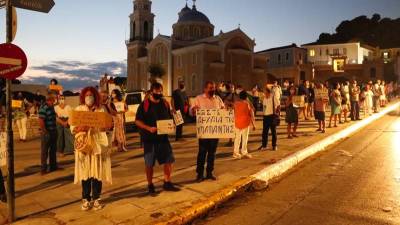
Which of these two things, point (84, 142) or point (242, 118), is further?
point (242, 118)

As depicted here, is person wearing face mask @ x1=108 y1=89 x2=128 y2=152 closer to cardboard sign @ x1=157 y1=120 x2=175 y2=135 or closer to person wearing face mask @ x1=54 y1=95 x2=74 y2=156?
person wearing face mask @ x1=54 y1=95 x2=74 y2=156

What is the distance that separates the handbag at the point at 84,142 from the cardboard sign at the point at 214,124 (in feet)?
8.12

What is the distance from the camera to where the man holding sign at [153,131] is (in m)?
6.88

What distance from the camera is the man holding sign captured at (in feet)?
22.6

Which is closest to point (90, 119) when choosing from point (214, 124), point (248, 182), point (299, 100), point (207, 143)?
point (207, 143)

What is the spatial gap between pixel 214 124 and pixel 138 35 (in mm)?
72869

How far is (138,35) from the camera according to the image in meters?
78.3

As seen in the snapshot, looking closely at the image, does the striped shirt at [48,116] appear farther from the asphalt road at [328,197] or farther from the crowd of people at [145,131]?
the asphalt road at [328,197]

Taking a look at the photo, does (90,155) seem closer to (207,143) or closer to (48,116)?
(207,143)

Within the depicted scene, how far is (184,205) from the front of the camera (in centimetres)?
630

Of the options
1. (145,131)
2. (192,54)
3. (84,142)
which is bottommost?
(84,142)

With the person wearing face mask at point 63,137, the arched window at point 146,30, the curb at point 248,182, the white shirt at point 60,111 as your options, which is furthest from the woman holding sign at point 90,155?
the arched window at point 146,30

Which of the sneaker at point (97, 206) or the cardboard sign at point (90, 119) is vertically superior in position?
the cardboard sign at point (90, 119)

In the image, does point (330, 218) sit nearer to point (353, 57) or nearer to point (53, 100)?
point (53, 100)
